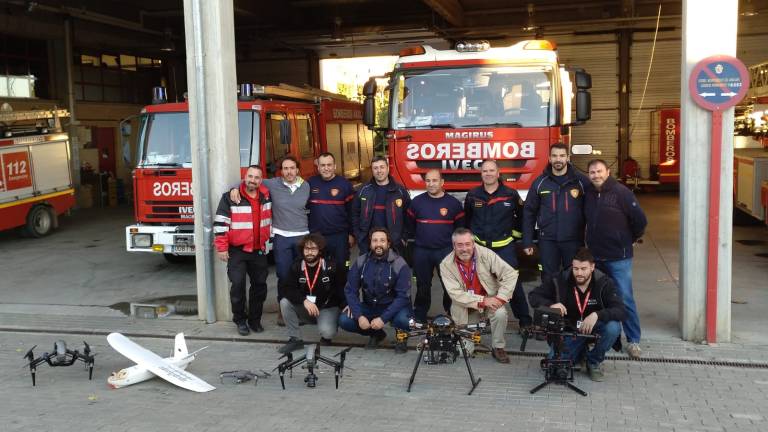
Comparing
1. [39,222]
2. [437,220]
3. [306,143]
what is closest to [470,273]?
A: [437,220]

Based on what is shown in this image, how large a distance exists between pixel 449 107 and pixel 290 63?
53.0ft

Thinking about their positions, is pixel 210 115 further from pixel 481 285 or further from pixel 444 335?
pixel 444 335

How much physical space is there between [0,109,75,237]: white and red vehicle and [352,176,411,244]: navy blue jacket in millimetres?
9645

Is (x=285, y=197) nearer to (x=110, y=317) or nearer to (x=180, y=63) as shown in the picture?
(x=110, y=317)

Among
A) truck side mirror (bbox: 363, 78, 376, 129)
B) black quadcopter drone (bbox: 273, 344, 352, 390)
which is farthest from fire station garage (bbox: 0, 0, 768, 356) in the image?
black quadcopter drone (bbox: 273, 344, 352, 390)

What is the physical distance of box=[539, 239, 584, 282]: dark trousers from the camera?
6770mm

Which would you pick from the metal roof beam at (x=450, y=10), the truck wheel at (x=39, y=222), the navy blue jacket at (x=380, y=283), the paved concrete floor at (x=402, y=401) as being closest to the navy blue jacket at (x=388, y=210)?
the navy blue jacket at (x=380, y=283)

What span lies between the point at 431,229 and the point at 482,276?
895mm

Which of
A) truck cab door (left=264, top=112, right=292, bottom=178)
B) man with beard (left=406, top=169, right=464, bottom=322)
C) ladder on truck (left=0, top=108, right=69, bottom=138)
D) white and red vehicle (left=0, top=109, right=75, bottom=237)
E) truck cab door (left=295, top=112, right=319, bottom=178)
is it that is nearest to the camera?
man with beard (left=406, top=169, right=464, bottom=322)

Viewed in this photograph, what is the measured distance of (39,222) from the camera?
50.9 ft

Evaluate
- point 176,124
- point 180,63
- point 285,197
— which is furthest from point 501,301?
point 180,63

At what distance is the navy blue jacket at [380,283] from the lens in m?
6.58

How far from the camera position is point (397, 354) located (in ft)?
22.1

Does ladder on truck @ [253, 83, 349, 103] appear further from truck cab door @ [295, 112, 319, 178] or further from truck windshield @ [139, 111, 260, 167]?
truck windshield @ [139, 111, 260, 167]
